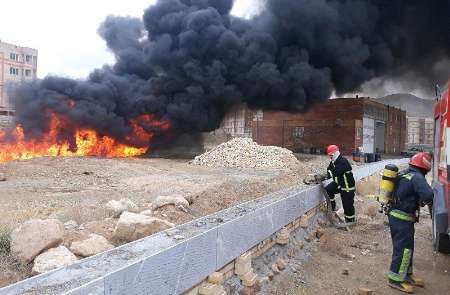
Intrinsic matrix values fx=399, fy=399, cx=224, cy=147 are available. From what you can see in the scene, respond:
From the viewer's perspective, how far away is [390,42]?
23.3m

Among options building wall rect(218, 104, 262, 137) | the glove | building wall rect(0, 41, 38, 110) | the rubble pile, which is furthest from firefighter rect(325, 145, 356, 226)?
building wall rect(0, 41, 38, 110)

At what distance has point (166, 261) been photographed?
2.78 meters

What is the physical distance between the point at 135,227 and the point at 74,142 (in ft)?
64.4

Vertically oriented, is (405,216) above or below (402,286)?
above

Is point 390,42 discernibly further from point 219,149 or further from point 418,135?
point 418,135

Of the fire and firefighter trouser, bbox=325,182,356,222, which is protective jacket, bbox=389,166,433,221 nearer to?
firefighter trouser, bbox=325,182,356,222

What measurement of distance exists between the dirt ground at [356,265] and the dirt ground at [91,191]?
1.49 meters

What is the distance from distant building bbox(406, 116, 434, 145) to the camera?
45750mm

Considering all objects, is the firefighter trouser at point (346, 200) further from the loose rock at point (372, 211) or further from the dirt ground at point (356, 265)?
the loose rock at point (372, 211)

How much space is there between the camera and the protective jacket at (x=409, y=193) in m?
4.34

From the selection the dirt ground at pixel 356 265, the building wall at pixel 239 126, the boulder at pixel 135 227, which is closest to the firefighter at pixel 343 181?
the dirt ground at pixel 356 265

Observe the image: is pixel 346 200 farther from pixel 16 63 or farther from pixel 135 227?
pixel 16 63

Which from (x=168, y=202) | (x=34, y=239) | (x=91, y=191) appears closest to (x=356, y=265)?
(x=168, y=202)

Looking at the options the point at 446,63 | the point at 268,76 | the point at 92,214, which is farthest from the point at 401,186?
the point at 268,76
